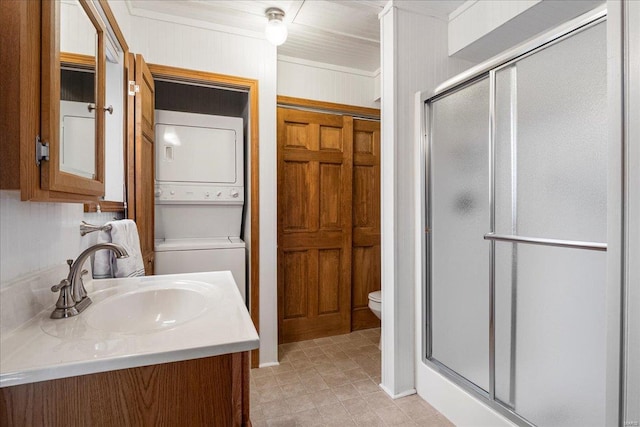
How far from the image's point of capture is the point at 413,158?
6.58 ft

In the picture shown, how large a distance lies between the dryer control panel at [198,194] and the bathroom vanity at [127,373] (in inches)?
65.4

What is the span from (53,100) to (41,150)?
0.13 m

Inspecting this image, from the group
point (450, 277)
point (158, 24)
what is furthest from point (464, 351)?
point (158, 24)

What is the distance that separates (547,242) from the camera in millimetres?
1290

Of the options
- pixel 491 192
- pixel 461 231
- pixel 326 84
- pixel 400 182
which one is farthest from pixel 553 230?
pixel 326 84

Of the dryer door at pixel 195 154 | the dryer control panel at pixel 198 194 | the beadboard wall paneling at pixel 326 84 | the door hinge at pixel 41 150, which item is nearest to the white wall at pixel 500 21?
the beadboard wall paneling at pixel 326 84

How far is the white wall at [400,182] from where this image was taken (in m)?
1.96

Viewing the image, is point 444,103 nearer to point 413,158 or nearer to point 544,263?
point 413,158

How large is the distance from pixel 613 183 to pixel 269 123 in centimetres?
198

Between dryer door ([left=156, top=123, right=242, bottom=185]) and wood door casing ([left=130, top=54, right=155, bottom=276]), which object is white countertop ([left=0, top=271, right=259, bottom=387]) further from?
dryer door ([left=156, top=123, right=242, bottom=185])

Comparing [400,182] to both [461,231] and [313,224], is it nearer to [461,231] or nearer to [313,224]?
[461,231]

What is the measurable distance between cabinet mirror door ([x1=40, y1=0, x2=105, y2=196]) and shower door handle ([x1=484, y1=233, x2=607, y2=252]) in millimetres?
1638

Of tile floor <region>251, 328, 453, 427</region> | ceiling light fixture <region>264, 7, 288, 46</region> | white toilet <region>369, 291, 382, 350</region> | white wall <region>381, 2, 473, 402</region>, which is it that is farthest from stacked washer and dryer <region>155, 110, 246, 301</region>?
white wall <region>381, 2, 473, 402</region>

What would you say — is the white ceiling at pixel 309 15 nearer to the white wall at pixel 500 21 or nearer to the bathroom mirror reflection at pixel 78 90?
the white wall at pixel 500 21
